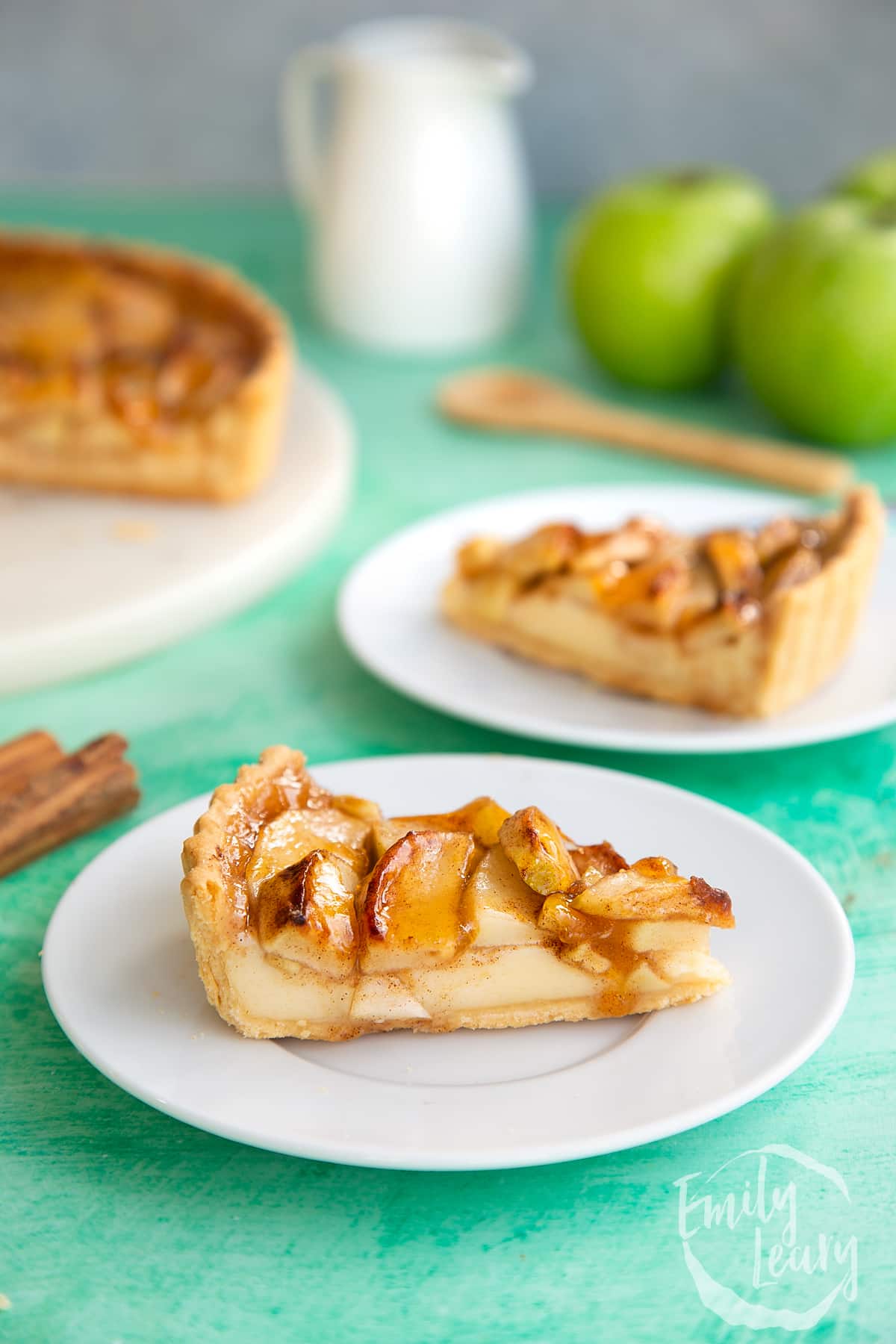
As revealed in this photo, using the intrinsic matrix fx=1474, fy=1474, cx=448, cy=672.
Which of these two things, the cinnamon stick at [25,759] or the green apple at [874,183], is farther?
the green apple at [874,183]

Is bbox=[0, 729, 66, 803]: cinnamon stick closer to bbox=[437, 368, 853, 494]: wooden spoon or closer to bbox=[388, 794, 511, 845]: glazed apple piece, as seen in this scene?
bbox=[388, 794, 511, 845]: glazed apple piece

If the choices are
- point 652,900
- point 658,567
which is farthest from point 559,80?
point 652,900

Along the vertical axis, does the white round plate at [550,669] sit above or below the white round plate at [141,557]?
above

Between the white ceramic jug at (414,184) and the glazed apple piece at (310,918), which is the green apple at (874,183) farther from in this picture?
the glazed apple piece at (310,918)

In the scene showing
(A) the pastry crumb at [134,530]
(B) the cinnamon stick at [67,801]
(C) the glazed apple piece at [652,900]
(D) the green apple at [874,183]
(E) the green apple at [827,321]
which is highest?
(D) the green apple at [874,183]

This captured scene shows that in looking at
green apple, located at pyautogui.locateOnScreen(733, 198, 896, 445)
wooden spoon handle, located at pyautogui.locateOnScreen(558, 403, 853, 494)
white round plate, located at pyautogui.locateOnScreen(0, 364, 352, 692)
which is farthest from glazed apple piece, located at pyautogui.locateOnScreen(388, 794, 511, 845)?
green apple, located at pyautogui.locateOnScreen(733, 198, 896, 445)

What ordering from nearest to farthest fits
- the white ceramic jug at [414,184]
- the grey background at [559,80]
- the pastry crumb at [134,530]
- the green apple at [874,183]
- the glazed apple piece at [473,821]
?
1. the glazed apple piece at [473,821]
2. the pastry crumb at [134,530]
3. the green apple at [874,183]
4. the white ceramic jug at [414,184]
5. the grey background at [559,80]

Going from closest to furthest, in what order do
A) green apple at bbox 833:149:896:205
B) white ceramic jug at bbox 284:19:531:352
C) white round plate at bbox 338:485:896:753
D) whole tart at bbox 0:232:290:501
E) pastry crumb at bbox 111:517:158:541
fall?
1. white round plate at bbox 338:485:896:753
2. pastry crumb at bbox 111:517:158:541
3. whole tart at bbox 0:232:290:501
4. green apple at bbox 833:149:896:205
5. white ceramic jug at bbox 284:19:531:352

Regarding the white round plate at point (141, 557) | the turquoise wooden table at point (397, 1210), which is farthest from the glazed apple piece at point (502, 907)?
the white round plate at point (141, 557)
